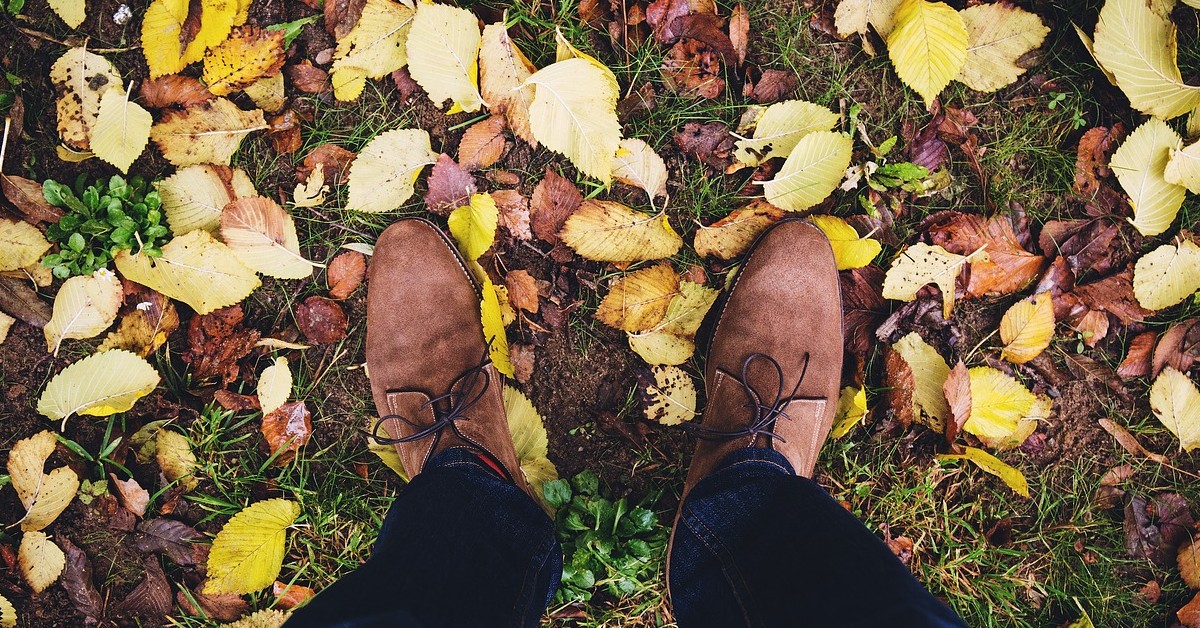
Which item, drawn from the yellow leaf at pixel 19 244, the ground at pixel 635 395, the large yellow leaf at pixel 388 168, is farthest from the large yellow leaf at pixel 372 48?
the yellow leaf at pixel 19 244

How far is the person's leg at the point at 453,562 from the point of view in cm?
100

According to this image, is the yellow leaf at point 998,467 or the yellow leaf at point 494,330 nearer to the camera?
the yellow leaf at point 494,330

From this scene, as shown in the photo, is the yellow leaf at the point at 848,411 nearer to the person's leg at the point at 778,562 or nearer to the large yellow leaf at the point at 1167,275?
the person's leg at the point at 778,562

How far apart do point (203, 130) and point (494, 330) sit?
2.88 feet

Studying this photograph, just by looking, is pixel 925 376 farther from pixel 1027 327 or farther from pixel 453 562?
pixel 453 562

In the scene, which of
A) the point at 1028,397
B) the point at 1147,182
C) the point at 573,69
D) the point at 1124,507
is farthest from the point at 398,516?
the point at 1147,182

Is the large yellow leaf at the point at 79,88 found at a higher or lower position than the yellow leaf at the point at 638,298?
higher

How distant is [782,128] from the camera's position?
151 cm

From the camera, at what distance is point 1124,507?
158 cm

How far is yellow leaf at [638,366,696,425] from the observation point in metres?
1.57

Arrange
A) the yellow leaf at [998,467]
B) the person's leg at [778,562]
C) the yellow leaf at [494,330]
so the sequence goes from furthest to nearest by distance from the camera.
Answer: the yellow leaf at [998,467] < the yellow leaf at [494,330] < the person's leg at [778,562]

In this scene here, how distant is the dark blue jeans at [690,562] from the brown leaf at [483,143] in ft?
2.31

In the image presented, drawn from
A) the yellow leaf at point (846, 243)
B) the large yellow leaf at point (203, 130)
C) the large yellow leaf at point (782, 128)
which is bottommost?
the yellow leaf at point (846, 243)

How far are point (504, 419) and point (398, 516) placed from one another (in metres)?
0.37
